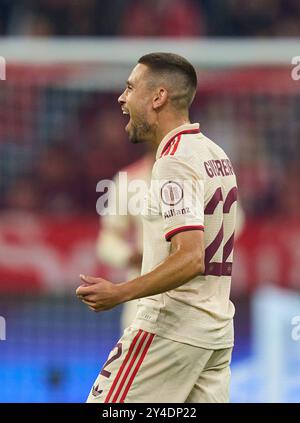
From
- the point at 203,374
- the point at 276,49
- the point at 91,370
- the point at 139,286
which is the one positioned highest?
the point at 276,49

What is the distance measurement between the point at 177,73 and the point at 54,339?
475cm

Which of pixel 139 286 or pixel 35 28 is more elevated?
pixel 35 28

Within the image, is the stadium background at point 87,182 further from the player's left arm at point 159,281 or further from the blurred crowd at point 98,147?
the player's left arm at point 159,281

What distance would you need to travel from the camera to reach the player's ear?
4379 mm

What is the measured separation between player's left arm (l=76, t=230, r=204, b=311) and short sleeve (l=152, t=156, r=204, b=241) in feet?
0.24

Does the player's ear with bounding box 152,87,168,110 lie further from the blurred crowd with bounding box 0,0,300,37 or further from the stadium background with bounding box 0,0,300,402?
the blurred crowd with bounding box 0,0,300,37

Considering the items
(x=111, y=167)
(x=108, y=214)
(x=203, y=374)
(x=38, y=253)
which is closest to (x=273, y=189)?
(x=111, y=167)

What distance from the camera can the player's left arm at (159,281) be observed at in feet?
12.9

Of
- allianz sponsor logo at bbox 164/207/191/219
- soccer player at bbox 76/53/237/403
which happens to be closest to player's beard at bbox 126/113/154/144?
soccer player at bbox 76/53/237/403

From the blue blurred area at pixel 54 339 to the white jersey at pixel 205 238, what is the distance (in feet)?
13.7

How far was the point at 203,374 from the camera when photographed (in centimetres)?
427

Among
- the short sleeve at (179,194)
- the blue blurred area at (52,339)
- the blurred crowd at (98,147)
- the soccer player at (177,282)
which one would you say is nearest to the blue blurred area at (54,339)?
the blue blurred area at (52,339)

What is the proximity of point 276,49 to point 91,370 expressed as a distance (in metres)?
2.88

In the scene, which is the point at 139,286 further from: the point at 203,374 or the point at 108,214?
the point at 108,214
